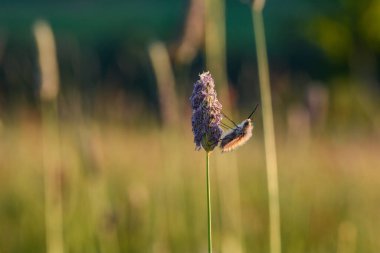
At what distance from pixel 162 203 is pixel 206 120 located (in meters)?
1.95

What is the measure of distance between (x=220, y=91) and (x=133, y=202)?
0.43 m

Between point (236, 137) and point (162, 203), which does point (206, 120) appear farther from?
point (162, 203)

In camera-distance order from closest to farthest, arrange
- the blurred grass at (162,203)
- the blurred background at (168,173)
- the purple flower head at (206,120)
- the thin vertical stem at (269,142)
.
A: the purple flower head at (206,120) < the thin vertical stem at (269,142) < the blurred background at (168,173) < the blurred grass at (162,203)

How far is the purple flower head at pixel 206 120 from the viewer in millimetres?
1092

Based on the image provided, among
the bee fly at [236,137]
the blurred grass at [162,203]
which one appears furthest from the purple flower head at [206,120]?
the blurred grass at [162,203]

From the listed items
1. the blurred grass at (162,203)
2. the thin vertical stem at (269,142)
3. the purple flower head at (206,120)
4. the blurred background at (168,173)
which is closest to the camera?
the purple flower head at (206,120)

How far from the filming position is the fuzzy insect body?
1.18 m

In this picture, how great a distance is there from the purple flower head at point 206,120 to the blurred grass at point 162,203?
1.03m

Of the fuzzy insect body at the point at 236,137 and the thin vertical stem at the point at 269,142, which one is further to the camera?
the thin vertical stem at the point at 269,142

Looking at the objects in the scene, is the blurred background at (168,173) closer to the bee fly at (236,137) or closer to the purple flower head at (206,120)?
the bee fly at (236,137)

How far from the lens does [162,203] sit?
3014mm

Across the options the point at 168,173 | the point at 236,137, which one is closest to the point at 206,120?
the point at 236,137

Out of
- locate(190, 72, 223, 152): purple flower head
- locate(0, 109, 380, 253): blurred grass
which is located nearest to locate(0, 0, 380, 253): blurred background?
locate(0, 109, 380, 253): blurred grass

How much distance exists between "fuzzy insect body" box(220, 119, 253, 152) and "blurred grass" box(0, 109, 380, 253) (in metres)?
0.86
